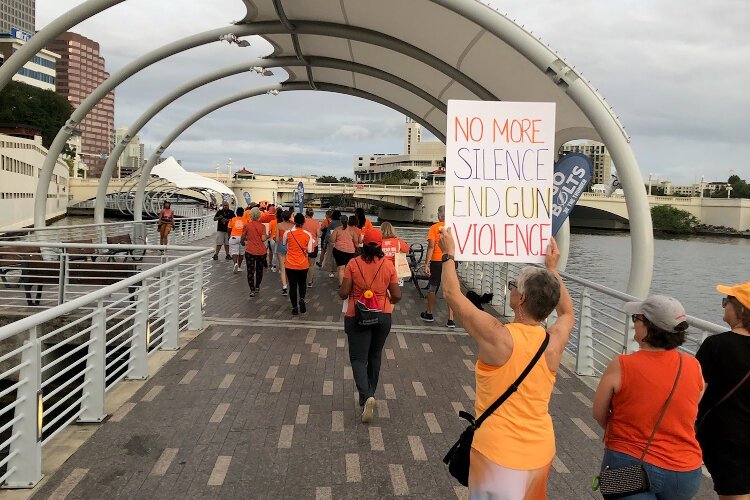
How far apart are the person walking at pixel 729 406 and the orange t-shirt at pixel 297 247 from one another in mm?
7148

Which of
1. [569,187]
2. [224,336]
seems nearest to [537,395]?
[569,187]

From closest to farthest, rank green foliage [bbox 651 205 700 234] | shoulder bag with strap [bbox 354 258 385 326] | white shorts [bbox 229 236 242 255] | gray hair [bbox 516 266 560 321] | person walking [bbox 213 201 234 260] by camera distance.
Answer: gray hair [bbox 516 266 560 321] < shoulder bag with strap [bbox 354 258 385 326] < white shorts [bbox 229 236 242 255] < person walking [bbox 213 201 234 260] < green foliage [bbox 651 205 700 234]

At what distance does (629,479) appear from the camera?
2.49 m

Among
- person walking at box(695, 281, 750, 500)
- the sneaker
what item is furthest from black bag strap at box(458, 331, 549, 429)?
the sneaker

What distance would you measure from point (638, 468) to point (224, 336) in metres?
6.44

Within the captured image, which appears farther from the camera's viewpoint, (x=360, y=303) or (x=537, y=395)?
(x=360, y=303)

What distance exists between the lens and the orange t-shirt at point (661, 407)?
254 cm

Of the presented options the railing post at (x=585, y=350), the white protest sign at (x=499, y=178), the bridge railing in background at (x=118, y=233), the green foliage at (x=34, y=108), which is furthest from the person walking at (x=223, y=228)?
the green foliage at (x=34, y=108)

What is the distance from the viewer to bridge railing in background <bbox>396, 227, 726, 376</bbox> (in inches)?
242

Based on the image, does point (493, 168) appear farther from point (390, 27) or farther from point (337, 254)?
point (390, 27)

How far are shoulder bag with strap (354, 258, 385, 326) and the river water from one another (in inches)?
639

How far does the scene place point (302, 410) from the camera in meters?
5.45

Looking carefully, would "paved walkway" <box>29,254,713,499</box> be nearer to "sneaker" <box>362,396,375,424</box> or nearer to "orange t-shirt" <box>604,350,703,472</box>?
"sneaker" <box>362,396,375,424</box>

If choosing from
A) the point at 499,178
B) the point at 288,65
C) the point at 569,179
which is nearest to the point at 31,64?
the point at 288,65
